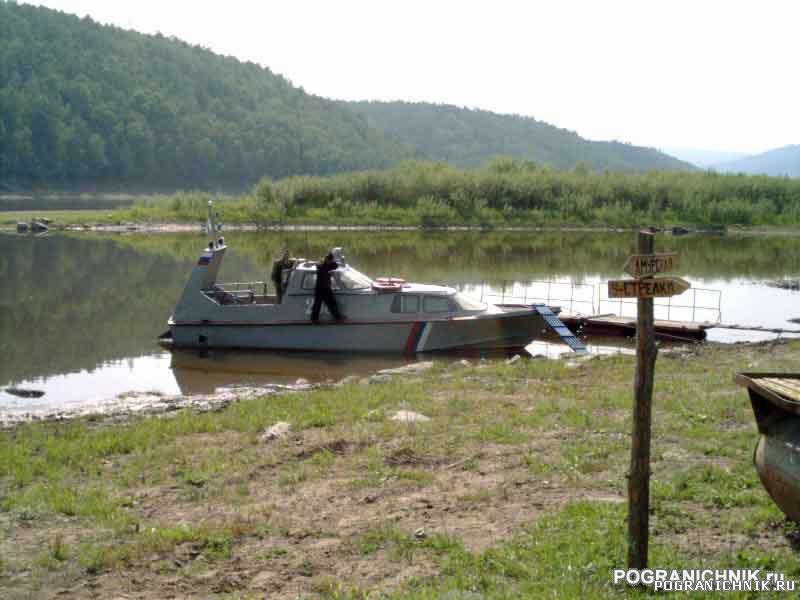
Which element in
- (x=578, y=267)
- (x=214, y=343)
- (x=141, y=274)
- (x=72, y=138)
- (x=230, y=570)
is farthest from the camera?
(x=72, y=138)

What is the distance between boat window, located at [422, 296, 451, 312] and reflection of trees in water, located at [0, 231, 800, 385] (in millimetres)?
7648

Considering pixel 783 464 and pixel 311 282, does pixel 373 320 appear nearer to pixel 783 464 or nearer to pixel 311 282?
pixel 311 282

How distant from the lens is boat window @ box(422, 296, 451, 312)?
2275 centimetres

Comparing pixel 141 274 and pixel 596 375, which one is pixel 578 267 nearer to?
pixel 141 274

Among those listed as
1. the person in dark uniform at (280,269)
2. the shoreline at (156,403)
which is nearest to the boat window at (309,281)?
the person in dark uniform at (280,269)

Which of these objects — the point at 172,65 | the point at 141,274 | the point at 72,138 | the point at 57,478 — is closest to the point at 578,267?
the point at 141,274

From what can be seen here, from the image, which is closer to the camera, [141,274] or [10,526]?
[10,526]

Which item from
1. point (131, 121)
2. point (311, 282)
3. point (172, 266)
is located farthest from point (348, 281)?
point (131, 121)

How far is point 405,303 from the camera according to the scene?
22.7 meters

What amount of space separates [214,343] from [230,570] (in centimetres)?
1671

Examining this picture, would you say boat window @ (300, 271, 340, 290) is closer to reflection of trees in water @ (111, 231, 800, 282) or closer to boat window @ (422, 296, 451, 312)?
boat window @ (422, 296, 451, 312)

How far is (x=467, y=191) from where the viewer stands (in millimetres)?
81500

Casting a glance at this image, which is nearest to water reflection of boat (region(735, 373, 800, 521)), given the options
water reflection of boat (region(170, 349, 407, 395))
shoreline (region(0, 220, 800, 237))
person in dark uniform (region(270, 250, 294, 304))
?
water reflection of boat (region(170, 349, 407, 395))

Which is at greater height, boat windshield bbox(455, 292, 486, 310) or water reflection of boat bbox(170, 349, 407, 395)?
boat windshield bbox(455, 292, 486, 310)
